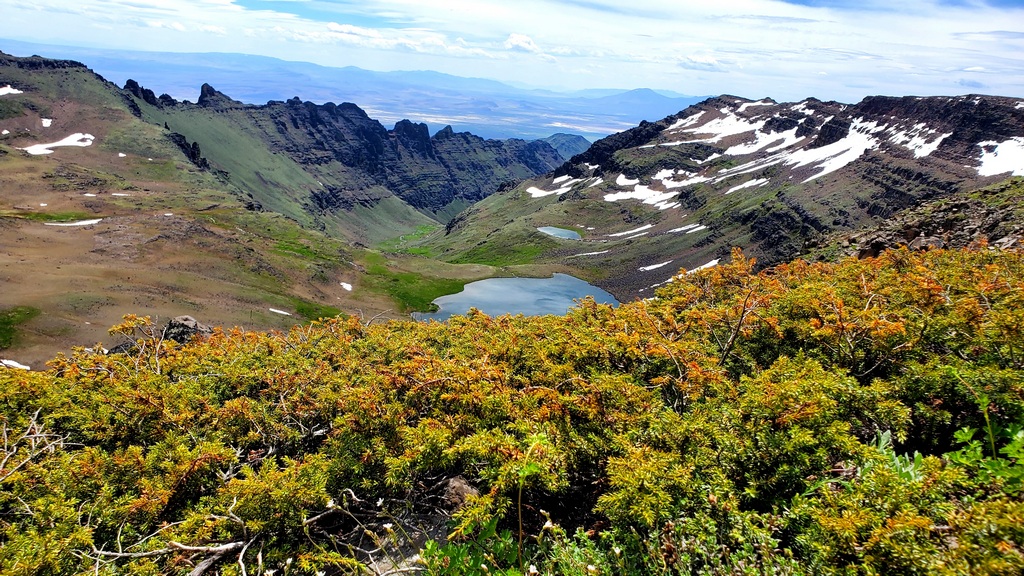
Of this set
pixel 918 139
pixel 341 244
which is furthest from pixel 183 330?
pixel 918 139

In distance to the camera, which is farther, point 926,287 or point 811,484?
point 926,287

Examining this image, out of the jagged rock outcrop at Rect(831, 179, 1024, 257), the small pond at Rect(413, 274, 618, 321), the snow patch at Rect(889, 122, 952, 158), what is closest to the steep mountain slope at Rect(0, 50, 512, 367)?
the small pond at Rect(413, 274, 618, 321)

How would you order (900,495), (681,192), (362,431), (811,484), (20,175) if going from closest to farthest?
(900,495) < (811,484) < (362,431) < (20,175) < (681,192)

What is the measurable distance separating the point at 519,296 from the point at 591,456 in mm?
112337

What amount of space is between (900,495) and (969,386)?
448 centimetres

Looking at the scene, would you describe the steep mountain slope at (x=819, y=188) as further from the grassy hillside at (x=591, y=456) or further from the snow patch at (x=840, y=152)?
the grassy hillside at (x=591, y=456)

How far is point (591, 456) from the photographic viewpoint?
1017 cm

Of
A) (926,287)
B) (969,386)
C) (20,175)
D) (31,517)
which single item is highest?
(926,287)

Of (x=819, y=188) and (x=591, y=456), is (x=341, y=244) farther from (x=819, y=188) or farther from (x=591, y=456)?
(x=591, y=456)

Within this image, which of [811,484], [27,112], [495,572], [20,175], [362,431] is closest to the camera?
[495,572]

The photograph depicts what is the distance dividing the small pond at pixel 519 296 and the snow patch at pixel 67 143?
159 meters

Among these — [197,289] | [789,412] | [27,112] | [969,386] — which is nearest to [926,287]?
[969,386]

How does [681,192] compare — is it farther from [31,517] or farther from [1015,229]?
[31,517]

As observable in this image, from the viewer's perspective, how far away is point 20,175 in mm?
130000
